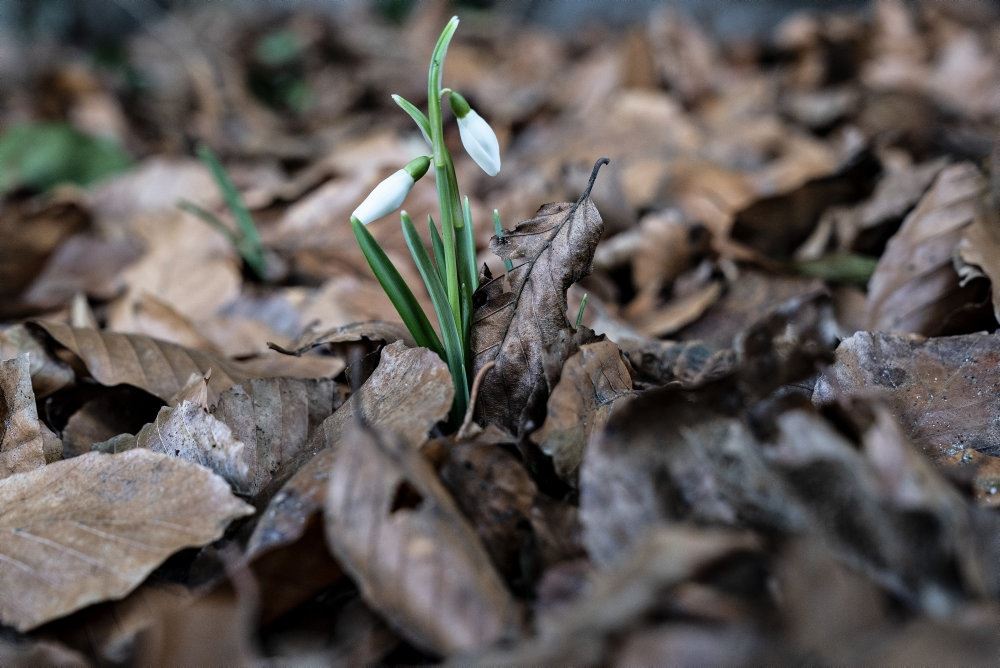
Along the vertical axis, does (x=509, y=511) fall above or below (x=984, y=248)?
above

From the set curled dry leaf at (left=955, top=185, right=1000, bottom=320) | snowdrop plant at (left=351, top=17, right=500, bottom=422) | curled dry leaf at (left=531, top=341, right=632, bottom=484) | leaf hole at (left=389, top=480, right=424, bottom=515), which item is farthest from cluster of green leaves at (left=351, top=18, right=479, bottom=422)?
curled dry leaf at (left=955, top=185, right=1000, bottom=320)

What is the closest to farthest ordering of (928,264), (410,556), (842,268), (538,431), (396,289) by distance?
(410,556), (538,431), (396,289), (928,264), (842,268)

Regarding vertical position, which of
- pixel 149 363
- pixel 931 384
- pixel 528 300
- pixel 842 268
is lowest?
pixel 842 268

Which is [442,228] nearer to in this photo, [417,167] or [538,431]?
[417,167]

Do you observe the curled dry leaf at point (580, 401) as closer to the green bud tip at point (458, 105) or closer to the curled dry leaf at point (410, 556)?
the curled dry leaf at point (410, 556)

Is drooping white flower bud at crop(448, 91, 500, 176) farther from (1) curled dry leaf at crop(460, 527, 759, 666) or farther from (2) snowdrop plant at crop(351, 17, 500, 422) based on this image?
(1) curled dry leaf at crop(460, 527, 759, 666)

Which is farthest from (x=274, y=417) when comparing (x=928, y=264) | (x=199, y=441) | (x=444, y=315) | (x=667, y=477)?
(x=928, y=264)

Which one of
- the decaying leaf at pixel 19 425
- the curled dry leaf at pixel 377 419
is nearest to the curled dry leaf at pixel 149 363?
the decaying leaf at pixel 19 425
